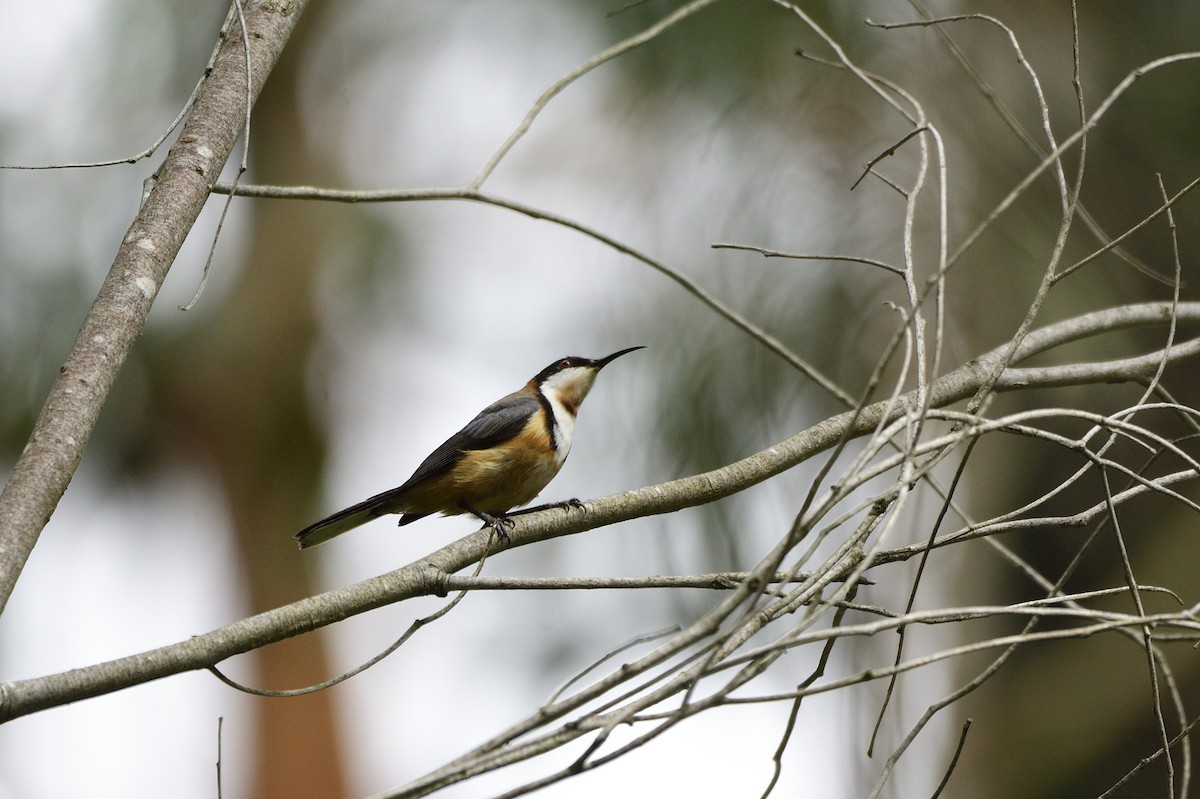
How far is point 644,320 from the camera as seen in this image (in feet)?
22.0

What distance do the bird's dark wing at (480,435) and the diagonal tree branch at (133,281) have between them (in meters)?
2.25

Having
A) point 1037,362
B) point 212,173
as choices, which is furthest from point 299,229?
point 212,173

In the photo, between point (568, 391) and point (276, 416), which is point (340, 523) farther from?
point (276, 416)

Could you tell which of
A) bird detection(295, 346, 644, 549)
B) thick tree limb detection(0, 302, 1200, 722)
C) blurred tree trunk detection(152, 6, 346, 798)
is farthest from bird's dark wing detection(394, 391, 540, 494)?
blurred tree trunk detection(152, 6, 346, 798)

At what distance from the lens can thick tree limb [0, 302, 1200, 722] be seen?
1.92 meters

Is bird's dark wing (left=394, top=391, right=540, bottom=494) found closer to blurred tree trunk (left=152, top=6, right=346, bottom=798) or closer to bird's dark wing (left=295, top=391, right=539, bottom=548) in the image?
bird's dark wing (left=295, top=391, right=539, bottom=548)

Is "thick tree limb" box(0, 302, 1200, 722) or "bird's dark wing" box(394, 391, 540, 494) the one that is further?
"bird's dark wing" box(394, 391, 540, 494)

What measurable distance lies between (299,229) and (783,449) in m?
7.36

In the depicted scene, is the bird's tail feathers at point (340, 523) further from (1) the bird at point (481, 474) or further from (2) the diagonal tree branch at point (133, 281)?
(2) the diagonal tree branch at point (133, 281)

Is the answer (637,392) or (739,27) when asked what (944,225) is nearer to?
(637,392)

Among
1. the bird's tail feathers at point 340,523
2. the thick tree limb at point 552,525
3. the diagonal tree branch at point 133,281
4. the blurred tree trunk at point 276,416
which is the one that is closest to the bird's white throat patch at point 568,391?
the bird's tail feathers at point 340,523

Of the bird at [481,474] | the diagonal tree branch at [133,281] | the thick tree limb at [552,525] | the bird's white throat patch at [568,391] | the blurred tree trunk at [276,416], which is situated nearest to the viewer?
the thick tree limb at [552,525]

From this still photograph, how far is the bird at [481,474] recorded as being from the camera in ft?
15.4

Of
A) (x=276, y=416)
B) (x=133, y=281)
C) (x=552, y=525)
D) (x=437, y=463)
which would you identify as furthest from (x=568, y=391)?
(x=276, y=416)
